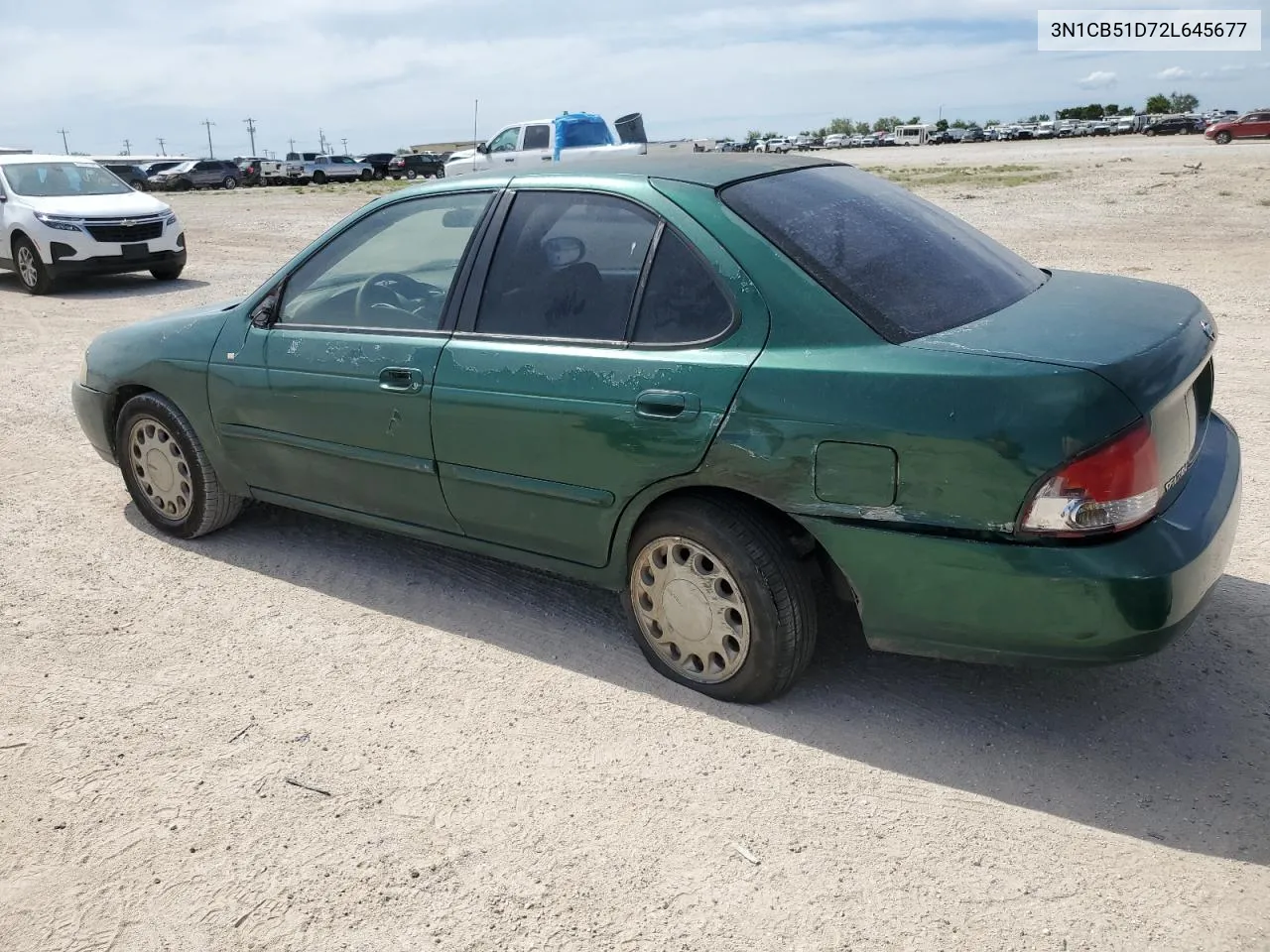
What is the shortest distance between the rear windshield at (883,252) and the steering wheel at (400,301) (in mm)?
1169

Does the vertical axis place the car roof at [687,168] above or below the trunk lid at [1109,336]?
above

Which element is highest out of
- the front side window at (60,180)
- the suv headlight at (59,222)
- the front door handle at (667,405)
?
the front side window at (60,180)

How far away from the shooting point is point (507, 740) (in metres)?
3.31

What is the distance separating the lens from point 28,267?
13.3 meters

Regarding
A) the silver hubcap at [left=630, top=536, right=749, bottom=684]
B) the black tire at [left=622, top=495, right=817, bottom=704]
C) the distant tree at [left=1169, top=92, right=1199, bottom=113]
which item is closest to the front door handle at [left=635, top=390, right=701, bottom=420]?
the black tire at [left=622, top=495, right=817, bottom=704]

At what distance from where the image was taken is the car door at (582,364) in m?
3.24

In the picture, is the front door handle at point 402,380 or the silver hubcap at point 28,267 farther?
the silver hubcap at point 28,267

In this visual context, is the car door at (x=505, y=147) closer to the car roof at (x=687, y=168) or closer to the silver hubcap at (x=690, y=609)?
the car roof at (x=687, y=168)

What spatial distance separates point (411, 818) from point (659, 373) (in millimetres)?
1453

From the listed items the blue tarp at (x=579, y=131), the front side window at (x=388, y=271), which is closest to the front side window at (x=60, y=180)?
the blue tarp at (x=579, y=131)

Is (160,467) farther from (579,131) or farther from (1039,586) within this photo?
(579,131)

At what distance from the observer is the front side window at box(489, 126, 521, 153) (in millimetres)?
25844

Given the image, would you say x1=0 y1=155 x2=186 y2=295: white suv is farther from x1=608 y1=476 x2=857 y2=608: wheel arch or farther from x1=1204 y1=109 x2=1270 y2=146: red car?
x1=1204 y1=109 x2=1270 y2=146: red car

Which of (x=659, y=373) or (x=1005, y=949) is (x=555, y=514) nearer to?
(x=659, y=373)
